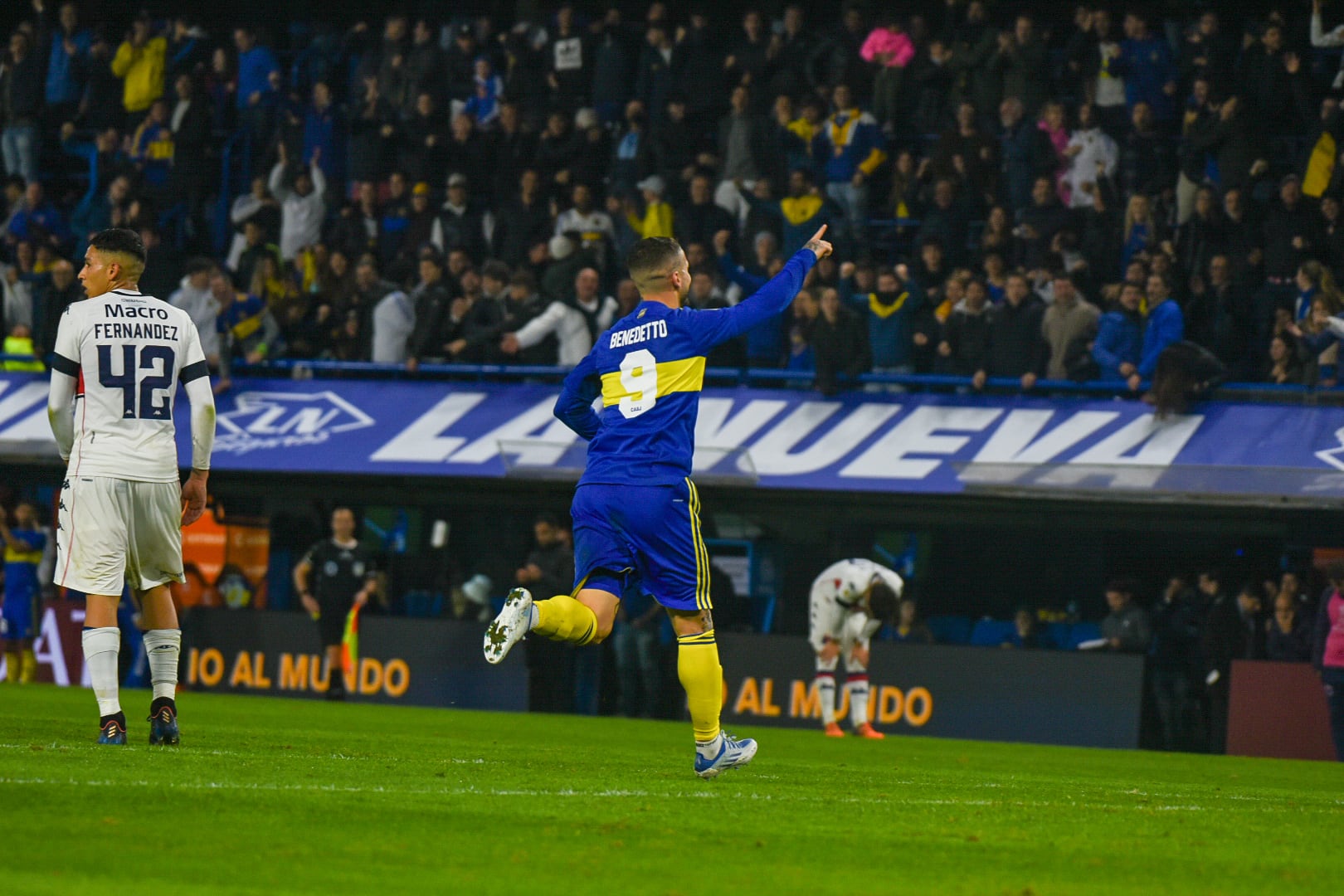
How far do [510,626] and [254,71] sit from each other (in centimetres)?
1846

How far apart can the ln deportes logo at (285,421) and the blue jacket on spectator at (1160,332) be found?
27.0ft

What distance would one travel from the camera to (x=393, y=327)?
21250 mm

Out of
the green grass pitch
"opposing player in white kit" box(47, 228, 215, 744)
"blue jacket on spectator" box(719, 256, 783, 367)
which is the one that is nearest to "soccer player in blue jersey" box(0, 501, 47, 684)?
"blue jacket on spectator" box(719, 256, 783, 367)

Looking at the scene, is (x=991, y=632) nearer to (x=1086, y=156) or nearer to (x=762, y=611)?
(x=762, y=611)

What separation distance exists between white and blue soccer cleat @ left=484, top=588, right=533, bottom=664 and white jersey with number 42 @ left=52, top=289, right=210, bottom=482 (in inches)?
77.6

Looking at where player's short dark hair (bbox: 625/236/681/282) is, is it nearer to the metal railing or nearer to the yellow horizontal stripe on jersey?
the yellow horizontal stripe on jersey

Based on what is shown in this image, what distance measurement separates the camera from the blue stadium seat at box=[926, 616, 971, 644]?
1962 cm

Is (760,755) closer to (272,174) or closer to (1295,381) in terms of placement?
(1295,381)

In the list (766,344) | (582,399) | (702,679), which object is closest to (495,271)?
(766,344)

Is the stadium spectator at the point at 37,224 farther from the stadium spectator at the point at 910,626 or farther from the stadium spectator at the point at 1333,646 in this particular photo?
the stadium spectator at the point at 1333,646

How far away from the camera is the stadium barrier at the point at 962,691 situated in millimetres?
18531

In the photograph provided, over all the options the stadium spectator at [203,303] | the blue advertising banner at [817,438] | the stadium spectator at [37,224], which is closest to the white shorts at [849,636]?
the blue advertising banner at [817,438]

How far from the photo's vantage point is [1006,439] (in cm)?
1853

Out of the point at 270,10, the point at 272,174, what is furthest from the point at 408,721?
the point at 270,10
